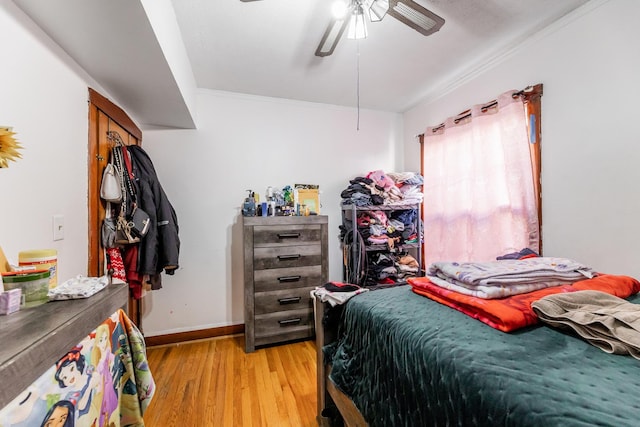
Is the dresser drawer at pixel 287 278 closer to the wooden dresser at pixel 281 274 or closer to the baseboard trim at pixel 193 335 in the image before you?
the wooden dresser at pixel 281 274

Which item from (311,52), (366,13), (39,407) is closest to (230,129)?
(311,52)

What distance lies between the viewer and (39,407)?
482 mm

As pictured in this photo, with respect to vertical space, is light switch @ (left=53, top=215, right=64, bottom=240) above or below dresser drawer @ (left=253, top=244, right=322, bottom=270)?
above

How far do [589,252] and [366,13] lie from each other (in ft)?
6.18

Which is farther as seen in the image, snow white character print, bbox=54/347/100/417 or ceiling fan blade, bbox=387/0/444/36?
ceiling fan blade, bbox=387/0/444/36

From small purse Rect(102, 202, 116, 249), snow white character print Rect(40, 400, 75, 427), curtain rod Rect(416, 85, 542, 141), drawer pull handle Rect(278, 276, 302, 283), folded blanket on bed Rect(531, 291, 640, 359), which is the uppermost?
curtain rod Rect(416, 85, 542, 141)

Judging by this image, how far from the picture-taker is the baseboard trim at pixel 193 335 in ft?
7.63

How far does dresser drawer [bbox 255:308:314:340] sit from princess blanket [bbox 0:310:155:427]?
1.37m

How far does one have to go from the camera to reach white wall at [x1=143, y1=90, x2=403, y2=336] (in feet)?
7.91

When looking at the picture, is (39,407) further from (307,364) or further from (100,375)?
(307,364)

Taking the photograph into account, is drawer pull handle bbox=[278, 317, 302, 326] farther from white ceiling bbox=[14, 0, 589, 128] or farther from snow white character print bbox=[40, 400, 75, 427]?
white ceiling bbox=[14, 0, 589, 128]

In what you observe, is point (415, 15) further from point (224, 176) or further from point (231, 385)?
point (231, 385)

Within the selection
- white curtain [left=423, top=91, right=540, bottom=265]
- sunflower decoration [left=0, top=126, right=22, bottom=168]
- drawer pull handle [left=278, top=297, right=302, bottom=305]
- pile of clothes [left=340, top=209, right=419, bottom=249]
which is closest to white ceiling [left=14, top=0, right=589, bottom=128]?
white curtain [left=423, top=91, right=540, bottom=265]

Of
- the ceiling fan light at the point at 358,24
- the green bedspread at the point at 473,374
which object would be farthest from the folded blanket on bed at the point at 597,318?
the ceiling fan light at the point at 358,24
